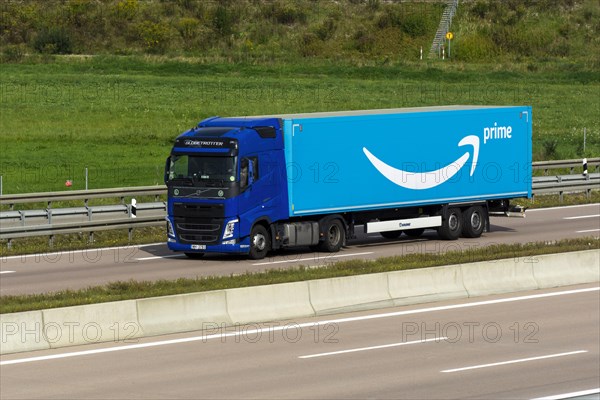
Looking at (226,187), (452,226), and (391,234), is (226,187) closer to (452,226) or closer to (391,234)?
(391,234)

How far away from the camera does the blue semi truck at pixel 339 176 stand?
2928 centimetres

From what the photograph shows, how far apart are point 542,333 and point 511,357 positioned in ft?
6.94

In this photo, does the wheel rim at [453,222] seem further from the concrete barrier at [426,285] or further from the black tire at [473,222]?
the concrete barrier at [426,285]

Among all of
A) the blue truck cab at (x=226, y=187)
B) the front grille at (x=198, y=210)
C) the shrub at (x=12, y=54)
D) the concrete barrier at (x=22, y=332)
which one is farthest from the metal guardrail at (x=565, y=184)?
the shrub at (x=12, y=54)

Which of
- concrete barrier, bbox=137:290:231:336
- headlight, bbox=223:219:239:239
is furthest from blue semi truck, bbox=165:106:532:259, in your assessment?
concrete barrier, bbox=137:290:231:336

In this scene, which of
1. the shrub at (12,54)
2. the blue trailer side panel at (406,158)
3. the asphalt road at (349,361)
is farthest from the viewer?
the shrub at (12,54)

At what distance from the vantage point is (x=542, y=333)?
20609 millimetres

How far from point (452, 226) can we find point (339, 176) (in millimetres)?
3837

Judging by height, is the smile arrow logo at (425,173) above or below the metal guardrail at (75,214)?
above

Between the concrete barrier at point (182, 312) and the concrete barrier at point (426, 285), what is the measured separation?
352 centimetres

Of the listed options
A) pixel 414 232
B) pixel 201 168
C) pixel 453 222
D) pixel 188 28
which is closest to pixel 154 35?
pixel 188 28

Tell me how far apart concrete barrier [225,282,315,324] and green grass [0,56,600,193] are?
2045 centimetres

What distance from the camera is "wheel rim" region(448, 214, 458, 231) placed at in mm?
33075

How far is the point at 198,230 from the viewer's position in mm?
29438
